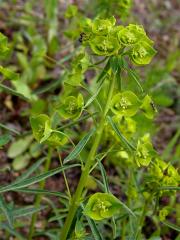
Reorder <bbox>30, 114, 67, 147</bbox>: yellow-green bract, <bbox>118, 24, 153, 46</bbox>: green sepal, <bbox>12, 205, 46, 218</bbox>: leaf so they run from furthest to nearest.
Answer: <bbox>12, 205, 46, 218</bbox>: leaf, <bbox>30, 114, 67, 147</bbox>: yellow-green bract, <bbox>118, 24, 153, 46</bbox>: green sepal

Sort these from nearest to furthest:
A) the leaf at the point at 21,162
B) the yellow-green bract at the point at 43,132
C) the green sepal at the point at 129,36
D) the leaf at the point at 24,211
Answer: the green sepal at the point at 129,36
the yellow-green bract at the point at 43,132
the leaf at the point at 24,211
the leaf at the point at 21,162

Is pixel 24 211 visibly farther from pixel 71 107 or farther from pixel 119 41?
pixel 119 41

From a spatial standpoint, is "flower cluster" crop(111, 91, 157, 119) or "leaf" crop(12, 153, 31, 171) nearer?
"flower cluster" crop(111, 91, 157, 119)

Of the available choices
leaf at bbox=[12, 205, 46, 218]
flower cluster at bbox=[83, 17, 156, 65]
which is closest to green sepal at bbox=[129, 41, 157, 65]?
flower cluster at bbox=[83, 17, 156, 65]

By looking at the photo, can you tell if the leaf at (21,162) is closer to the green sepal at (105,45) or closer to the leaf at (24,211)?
the leaf at (24,211)

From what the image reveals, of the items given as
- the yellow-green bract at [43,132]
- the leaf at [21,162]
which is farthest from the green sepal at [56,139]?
the leaf at [21,162]

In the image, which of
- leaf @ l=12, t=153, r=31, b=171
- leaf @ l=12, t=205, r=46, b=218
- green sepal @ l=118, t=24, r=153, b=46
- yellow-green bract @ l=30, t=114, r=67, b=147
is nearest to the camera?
green sepal @ l=118, t=24, r=153, b=46

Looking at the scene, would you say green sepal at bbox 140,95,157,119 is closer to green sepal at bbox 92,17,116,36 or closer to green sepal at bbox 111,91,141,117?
green sepal at bbox 111,91,141,117
